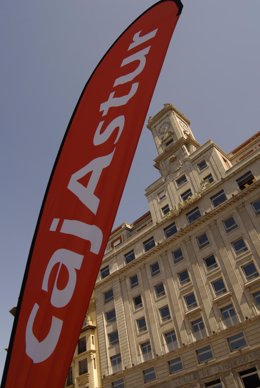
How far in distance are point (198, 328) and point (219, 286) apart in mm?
3849

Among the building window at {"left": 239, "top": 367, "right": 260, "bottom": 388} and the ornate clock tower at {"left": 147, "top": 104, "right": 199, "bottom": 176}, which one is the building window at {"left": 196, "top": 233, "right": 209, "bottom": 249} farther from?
the building window at {"left": 239, "top": 367, "right": 260, "bottom": 388}

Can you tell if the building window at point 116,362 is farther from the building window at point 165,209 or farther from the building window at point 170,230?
the building window at point 165,209

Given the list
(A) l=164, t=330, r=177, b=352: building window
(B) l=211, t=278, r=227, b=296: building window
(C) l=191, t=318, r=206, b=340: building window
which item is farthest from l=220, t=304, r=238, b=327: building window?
(A) l=164, t=330, r=177, b=352: building window

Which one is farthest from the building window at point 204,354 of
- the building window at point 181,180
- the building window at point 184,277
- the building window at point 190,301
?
the building window at point 181,180

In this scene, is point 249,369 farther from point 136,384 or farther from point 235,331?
point 136,384

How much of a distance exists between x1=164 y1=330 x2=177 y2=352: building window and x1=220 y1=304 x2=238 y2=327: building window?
4913 mm

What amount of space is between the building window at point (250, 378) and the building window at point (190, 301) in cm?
641

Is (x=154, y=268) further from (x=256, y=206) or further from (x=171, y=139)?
(x=171, y=139)

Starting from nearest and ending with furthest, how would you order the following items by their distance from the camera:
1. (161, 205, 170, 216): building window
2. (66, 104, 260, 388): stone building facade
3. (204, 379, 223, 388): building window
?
(204, 379, 223, 388): building window → (66, 104, 260, 388): stone building facade → (161, 205, 170, 216): building window

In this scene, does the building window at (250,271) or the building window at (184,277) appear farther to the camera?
the building window at (184,277)

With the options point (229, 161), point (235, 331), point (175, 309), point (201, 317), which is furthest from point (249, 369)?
point (229, 161)

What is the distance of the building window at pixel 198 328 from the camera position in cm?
2605

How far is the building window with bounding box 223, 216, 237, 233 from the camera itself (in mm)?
28916

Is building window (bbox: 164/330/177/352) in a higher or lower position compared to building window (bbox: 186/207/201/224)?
lower
